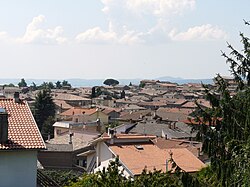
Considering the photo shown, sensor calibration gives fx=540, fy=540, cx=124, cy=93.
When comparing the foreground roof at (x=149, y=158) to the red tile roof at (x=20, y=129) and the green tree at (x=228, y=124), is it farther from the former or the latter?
the green tree at (x=228, y=124)

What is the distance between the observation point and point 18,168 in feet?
53.7

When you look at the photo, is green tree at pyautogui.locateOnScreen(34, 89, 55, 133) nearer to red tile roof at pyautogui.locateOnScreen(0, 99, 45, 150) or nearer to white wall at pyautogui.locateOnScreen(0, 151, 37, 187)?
red tile roof at pyautogui.locateOnScreen(0, 99, 45, 150)

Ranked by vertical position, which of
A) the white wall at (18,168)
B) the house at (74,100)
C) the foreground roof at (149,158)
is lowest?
the house at (74,100)

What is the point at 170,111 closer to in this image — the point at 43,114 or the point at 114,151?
the point at 43,114

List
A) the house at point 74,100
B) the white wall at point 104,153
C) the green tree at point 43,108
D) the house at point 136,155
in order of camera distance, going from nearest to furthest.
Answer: the house at point 136,155
the white wall at point 104,153
the green tree at point 43,108
the house at point 74,100

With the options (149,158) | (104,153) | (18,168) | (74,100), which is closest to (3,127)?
(18,168)

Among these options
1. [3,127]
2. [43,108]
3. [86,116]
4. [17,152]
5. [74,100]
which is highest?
[3,127]

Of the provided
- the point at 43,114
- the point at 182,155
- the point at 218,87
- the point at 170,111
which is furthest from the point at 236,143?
the point at 170,111

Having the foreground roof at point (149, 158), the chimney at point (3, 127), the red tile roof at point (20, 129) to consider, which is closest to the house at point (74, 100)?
the foreground roof at point (149, 158)

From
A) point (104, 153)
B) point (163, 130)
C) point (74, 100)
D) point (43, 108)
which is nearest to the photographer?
point (104, 153)

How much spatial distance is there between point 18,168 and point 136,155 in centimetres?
1496

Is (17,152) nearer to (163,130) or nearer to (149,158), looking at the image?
(149,158)

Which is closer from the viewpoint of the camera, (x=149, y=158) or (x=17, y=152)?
(x=17, y=152)

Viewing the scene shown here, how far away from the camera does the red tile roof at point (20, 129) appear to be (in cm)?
1627
